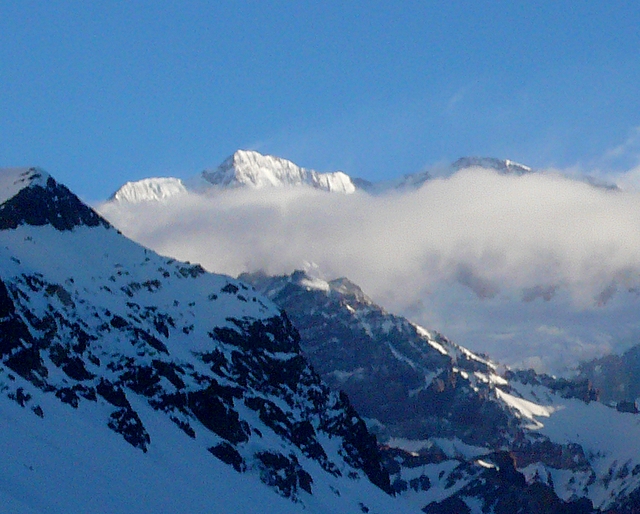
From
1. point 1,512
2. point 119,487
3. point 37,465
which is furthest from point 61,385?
point 1,512

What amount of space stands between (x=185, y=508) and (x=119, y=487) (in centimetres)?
1574

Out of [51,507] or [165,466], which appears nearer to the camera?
[51,507]

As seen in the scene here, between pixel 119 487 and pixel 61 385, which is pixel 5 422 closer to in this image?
pixel 119 487

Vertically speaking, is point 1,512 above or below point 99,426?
below

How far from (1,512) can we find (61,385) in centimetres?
9370

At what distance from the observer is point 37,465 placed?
134 meters

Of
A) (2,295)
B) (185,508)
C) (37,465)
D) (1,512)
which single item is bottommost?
(1,512)

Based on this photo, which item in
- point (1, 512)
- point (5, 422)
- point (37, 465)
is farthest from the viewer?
point (5, 422)

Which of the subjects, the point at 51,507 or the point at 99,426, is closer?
the point at 51,507

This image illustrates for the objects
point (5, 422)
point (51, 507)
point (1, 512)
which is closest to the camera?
point (1, 512)

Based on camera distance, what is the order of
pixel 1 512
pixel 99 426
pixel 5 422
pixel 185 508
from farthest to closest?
pixel 99 426
pixel 185 508
pixel 5 422
pixel 1 512

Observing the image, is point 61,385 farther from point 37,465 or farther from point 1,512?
point 1,512

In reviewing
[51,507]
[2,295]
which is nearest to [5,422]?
[51,507]

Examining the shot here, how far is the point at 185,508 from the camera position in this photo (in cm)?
16725
